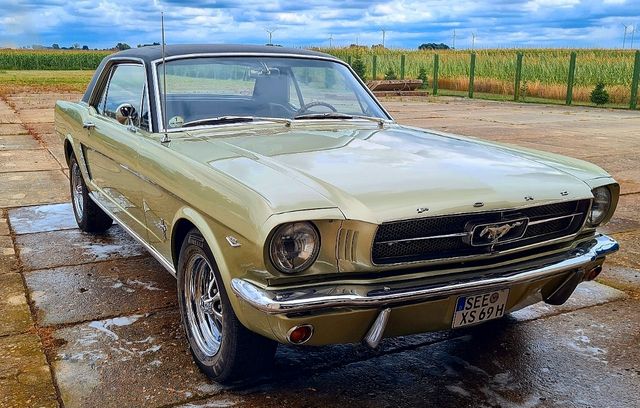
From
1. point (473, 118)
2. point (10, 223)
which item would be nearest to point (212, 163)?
point (10, 223)

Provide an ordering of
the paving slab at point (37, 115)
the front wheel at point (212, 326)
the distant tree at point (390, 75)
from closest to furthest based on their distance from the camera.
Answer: the front wheel at point (212, 326) → the paving slab at point (37, 115) → the distant tree at point (390, 75)

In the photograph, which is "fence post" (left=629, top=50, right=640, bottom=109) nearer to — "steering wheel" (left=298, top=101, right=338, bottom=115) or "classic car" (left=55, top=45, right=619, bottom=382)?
"classic car" (left=55, top=45, right=619, bottom=382)

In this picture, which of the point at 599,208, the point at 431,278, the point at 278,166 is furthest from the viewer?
the point at 599,208

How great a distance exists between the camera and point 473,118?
54.0 feet

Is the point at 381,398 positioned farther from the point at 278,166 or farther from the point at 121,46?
the point at 121,46

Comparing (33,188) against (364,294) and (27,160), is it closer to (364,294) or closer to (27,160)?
(27,160)

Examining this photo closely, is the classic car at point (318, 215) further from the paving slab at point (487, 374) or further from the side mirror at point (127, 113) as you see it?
the paving slab at point (487, 374)

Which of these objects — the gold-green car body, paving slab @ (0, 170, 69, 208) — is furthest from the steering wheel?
paving slab @ (0, 170, 69, 208)

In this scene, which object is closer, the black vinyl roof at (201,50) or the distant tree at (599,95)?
the black vinyl roof at (201,50)

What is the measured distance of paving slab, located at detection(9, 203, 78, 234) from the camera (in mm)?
5816

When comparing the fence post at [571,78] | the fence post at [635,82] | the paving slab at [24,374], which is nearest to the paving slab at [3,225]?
the paving slab at [24,374]

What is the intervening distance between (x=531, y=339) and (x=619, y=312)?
74cm

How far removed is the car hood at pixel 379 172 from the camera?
8.61ft

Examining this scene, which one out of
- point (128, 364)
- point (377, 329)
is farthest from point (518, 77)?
point (377, 329)
